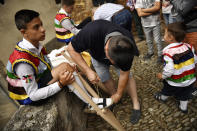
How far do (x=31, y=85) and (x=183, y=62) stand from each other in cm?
208

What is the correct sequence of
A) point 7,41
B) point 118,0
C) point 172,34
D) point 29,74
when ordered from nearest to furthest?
point 29,74, point 172,34, point 118,0, point 7,41

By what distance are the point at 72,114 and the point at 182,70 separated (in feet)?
5.86

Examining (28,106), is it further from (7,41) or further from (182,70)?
(7,41)

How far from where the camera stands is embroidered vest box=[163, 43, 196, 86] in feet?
6.80

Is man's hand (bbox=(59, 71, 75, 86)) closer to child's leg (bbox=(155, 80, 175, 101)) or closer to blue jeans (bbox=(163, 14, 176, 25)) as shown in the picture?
child's leg (bbox=(155, 80, 175, 101))

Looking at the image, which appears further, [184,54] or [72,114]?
[72,114]

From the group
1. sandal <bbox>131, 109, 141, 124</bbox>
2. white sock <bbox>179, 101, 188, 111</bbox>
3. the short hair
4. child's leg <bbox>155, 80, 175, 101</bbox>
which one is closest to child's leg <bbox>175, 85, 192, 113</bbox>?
white sock <bbox>179, 101, 188, 111</bbox>

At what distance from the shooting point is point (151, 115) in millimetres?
2605

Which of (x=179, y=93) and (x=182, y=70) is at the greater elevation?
(x=182, y=70)

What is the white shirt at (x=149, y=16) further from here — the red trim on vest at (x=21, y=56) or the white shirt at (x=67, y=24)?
the red trim on vest at (x=21, y=56)

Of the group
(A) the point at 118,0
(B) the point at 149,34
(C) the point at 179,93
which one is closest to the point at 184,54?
(C) the point at 179,93

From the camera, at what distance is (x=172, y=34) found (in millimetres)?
2152

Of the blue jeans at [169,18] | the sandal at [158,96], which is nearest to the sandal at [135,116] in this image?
the sandal at [158,96]

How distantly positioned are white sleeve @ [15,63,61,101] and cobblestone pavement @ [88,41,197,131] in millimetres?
1326
